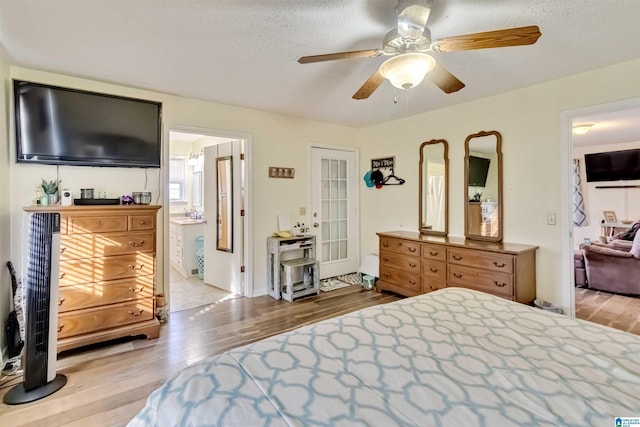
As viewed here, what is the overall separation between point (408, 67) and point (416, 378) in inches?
66.2

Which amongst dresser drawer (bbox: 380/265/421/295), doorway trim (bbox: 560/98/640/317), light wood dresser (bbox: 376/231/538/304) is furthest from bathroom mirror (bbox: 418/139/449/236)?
doorway trim (bbox: 560/98/640/317)

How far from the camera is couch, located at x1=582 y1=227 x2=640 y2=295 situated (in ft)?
13.0

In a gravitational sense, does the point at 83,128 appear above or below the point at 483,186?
above

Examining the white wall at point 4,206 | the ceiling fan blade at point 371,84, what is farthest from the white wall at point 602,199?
the white wall at point 4,206

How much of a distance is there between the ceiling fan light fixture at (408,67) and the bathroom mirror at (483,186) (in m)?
2.11

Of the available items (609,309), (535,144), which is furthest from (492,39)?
(609,309)

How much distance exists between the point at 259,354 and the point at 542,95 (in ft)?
11.9

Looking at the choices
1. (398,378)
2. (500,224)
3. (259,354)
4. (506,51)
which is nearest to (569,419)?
(398,378)

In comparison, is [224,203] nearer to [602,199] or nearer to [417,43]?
[417,43]

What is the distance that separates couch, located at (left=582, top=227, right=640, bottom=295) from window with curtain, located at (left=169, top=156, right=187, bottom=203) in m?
7.11

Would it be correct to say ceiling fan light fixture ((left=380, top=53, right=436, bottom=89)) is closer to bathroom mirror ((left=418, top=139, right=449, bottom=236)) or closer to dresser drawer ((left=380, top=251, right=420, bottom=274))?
bathroom mirror ((left=418, top=139, right=449, bottom=236))

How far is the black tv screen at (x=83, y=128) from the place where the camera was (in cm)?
265

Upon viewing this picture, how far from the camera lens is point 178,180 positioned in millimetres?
6457

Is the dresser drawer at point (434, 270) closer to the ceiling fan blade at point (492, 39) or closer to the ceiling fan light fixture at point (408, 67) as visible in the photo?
the ceiling fan light fixture at point (408, 67)
